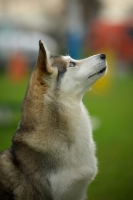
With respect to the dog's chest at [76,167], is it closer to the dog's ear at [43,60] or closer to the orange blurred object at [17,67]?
the dog's ear at [43,60]

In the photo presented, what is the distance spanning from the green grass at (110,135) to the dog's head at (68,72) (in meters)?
1.81

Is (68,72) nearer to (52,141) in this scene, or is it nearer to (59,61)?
(59,61)

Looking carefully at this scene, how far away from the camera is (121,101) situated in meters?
15.5

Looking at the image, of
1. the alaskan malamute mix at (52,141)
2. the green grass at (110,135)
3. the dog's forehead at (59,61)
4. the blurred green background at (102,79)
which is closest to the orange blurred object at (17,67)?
the blurred green background at (102,79)

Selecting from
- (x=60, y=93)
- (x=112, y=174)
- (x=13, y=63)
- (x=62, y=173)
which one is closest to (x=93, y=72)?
(x=60, y=93)

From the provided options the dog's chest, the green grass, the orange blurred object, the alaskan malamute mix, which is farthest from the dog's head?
the orange blurred object

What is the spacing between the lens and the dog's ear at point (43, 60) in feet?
16.8

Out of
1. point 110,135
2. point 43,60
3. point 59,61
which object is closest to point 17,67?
point 110,135

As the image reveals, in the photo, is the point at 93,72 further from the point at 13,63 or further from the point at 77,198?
the point at 13,63

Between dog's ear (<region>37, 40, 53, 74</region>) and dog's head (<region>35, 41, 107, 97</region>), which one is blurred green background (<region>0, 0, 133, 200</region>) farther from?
dog's ear (<region>37, 40, 53, 74</region>)

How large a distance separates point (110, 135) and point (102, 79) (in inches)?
223

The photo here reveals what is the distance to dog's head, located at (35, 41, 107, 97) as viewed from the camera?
5.28 m

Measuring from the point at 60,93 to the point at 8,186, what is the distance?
1.09 m

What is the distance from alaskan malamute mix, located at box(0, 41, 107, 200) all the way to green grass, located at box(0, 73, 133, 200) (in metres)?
1.45
